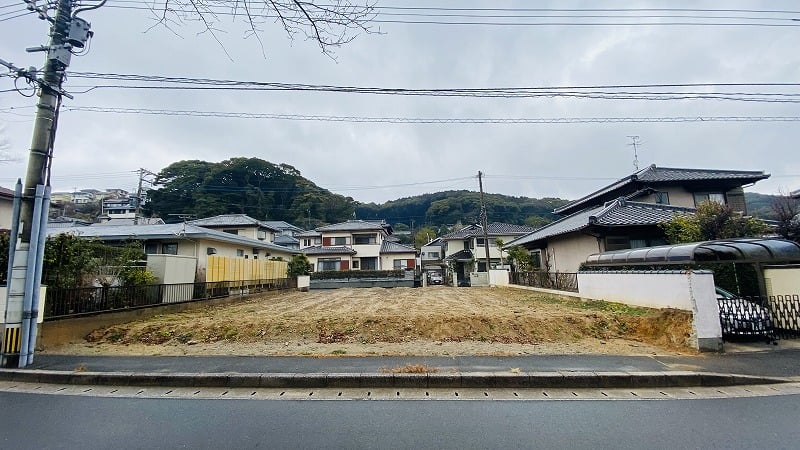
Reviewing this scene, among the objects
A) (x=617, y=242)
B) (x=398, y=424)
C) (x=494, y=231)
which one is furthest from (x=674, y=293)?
(x=494, y=231)

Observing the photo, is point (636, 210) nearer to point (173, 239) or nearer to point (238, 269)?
point (238, 269)

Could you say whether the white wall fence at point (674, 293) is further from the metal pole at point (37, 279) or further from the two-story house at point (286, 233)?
the two-story house at point (286, 233)

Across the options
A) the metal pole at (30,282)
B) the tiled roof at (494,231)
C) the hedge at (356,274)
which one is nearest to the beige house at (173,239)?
the metal pole at (30,282)

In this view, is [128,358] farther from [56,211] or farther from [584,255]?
[56,211]

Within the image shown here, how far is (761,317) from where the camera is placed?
281 inches

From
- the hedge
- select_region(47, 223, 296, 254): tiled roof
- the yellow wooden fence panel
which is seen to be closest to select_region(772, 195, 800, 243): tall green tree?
the yellow wooden fence panel

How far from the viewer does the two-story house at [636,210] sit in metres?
15.2

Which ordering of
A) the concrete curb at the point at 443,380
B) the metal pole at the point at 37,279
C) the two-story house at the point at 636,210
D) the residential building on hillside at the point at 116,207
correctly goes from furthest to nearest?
the residential building on hillside at the point at 116,207 < the two-story house at the point at 636,210 < the metal pole at the point at 37,279 < the concrete curb at the point at 443,380

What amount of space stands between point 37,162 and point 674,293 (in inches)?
516

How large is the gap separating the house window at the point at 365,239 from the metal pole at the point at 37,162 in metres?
32.2

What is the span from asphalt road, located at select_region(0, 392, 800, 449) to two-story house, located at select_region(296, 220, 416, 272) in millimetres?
32899

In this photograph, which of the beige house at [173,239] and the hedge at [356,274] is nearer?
the beige house at [173,239]

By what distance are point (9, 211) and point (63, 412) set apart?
1913cm

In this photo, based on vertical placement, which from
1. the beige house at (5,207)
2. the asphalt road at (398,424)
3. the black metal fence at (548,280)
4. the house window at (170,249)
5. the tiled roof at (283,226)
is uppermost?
the tiled roof at (283,226)
